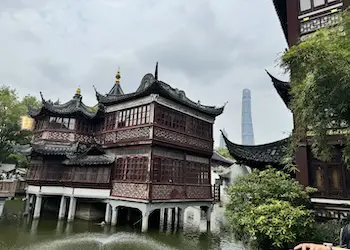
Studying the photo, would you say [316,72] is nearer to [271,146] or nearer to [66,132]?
[271,146]

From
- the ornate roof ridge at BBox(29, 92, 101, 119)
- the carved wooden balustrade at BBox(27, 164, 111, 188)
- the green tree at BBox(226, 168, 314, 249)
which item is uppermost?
the ornate roof ridge at BBox(29, 92, 101, 119)

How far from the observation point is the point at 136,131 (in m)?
13.3

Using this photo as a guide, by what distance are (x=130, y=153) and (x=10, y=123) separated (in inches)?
612

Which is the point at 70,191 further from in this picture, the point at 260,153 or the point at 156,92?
the point at 260,153

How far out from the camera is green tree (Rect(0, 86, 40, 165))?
2253cm

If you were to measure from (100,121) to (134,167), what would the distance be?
541 cm

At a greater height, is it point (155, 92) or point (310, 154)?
point (155, 92)

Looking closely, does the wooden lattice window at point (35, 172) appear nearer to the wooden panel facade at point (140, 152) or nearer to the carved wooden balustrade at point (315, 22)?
the wooden panel facade at point (140, 152)

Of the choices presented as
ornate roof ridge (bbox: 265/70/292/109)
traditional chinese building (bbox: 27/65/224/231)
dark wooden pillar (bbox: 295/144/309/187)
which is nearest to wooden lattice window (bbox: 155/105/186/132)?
traditional chinese building (bbox: 27/65/224/231)

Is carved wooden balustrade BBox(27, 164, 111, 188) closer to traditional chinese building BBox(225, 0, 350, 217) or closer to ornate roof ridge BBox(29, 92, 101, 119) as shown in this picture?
ornate roof ridge BBox(29, 92, 101, 119)

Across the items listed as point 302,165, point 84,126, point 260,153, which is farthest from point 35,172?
point 302,165

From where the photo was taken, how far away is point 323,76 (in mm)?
5094

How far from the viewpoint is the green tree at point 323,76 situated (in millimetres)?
4953

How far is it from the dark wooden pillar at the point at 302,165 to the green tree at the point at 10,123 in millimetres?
22548
